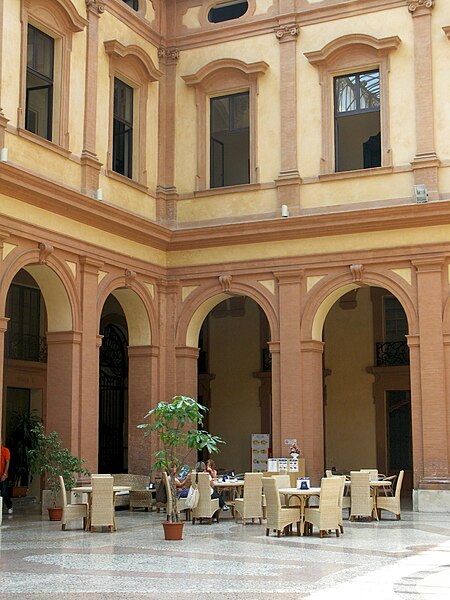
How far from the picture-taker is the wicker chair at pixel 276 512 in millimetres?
13352

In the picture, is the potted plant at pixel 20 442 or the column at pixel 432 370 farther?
the potted plant at pixel 20 442

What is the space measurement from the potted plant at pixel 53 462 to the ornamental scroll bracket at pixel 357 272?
260 inches

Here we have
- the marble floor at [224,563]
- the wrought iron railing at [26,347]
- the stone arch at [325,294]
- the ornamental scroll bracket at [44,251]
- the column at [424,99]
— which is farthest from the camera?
the wrought iron railing at [26,347]

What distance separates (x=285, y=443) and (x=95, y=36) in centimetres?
896

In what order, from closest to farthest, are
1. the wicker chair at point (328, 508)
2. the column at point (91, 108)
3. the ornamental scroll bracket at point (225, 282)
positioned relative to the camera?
the wicker chair at point (328, 508) → the column at point (91, 108) → the ornamental scroll bracket at point (225, 282)

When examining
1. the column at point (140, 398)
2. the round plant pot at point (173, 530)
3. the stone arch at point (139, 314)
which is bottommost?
the round plant pot at point (173, 530)

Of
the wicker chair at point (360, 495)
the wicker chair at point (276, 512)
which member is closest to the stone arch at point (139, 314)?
the wicker chair at point (360, 495)

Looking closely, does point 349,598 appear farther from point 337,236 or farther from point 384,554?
point 337,236

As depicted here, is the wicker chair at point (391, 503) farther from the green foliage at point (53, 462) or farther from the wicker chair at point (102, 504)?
the green foliage at point (53, 462)

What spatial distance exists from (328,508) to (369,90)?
9575 mm

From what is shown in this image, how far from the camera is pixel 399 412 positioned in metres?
22.5

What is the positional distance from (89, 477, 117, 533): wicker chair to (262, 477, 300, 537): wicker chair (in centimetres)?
238

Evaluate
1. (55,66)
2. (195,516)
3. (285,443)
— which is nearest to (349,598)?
(195,516)

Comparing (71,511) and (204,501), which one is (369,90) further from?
(71,511)
